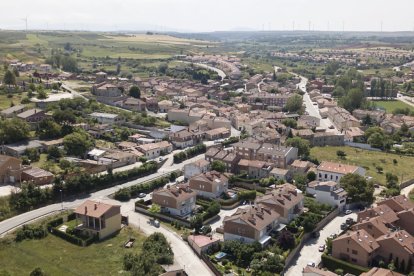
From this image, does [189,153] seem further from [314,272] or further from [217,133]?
[314,272]

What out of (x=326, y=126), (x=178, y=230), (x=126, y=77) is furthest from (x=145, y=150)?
(x=126, y=77)

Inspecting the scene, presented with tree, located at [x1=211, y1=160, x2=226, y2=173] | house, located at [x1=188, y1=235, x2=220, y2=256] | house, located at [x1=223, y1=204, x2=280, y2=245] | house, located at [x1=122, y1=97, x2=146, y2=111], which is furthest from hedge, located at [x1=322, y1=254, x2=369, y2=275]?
house, located at [x1=122, y1=97, x2=146, y2=111]

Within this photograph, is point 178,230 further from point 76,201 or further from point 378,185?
point 378,185

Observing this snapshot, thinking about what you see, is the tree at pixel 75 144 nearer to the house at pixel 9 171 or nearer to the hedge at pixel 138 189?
the house at pixel 9 171

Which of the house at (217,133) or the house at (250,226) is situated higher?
the house at (217,133)

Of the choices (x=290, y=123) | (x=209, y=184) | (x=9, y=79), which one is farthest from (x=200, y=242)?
(x=9, y=79)

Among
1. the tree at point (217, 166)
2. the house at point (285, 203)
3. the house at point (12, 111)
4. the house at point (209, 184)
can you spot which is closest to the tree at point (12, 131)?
the house at point (12, 111)
